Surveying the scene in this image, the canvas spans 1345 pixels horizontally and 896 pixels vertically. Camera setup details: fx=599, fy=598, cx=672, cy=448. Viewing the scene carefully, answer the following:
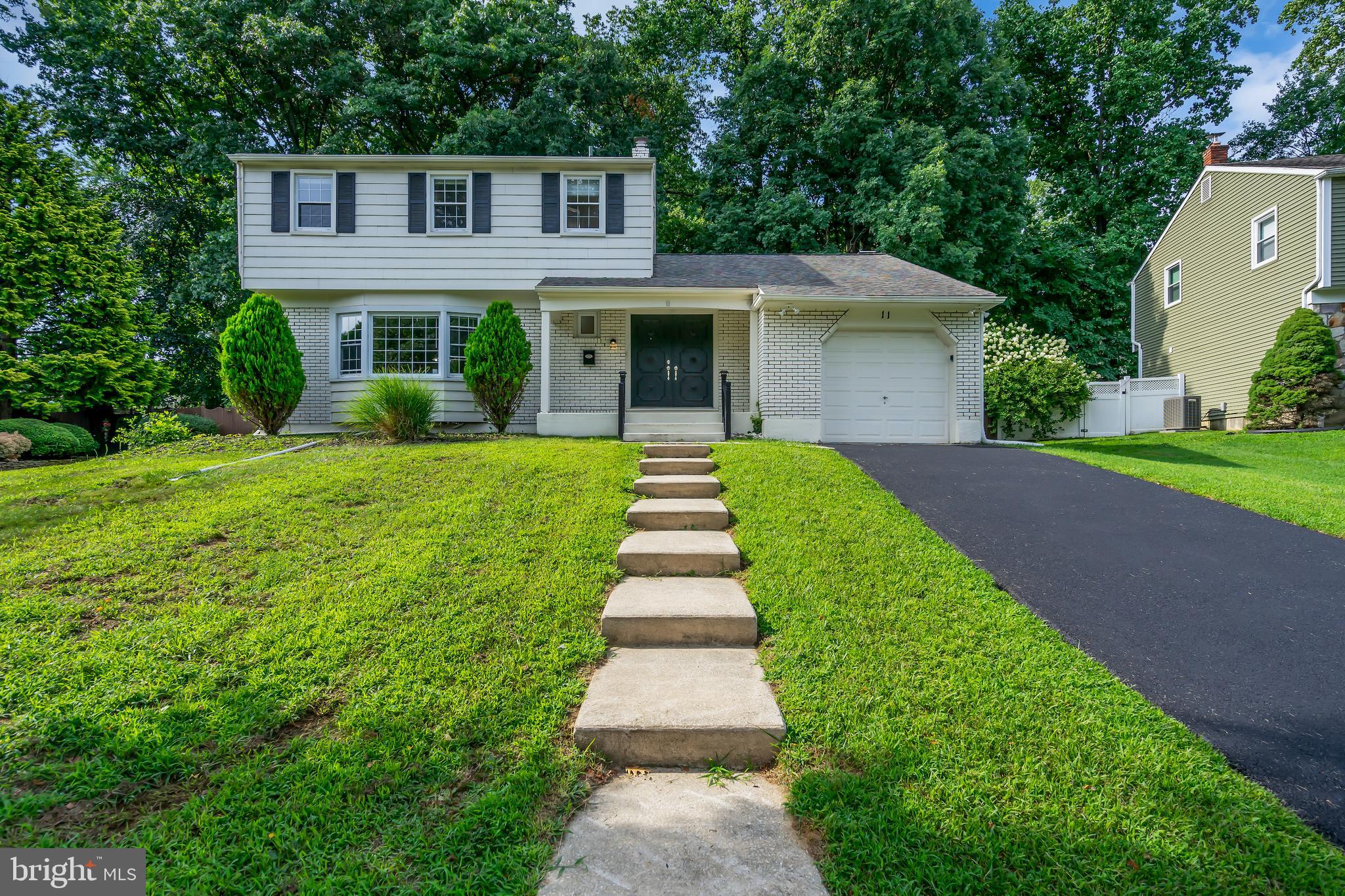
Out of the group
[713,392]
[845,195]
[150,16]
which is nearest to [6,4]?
[150,16]

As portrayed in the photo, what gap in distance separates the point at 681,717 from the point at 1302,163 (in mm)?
19151

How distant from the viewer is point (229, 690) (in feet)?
8.70

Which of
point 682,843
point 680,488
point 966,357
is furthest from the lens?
point 966,357

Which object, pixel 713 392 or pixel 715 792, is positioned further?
pixel 713 392

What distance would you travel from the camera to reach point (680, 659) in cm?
306

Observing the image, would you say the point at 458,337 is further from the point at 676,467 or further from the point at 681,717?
the point at 681,717

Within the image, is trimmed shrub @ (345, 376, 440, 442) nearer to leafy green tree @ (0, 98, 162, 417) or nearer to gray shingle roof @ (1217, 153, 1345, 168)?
leafy green tree @ (0, 98, 162, 417)

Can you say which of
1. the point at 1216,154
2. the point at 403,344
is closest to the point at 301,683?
the point at 403,344

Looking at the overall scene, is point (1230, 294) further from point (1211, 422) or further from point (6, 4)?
point (6, 4)

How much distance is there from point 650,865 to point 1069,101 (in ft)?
87.4

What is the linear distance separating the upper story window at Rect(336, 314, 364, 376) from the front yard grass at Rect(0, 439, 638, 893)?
6552 millimetres

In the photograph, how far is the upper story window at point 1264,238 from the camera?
13.2 metres

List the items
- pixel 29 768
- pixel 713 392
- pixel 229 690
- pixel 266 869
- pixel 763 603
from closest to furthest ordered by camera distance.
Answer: pixel 266 869 → pixel 29 768 → pixel 229 690 → pixel 763 603 → pixel 713 392

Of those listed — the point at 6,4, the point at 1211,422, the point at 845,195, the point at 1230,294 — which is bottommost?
the point at 1211,422
